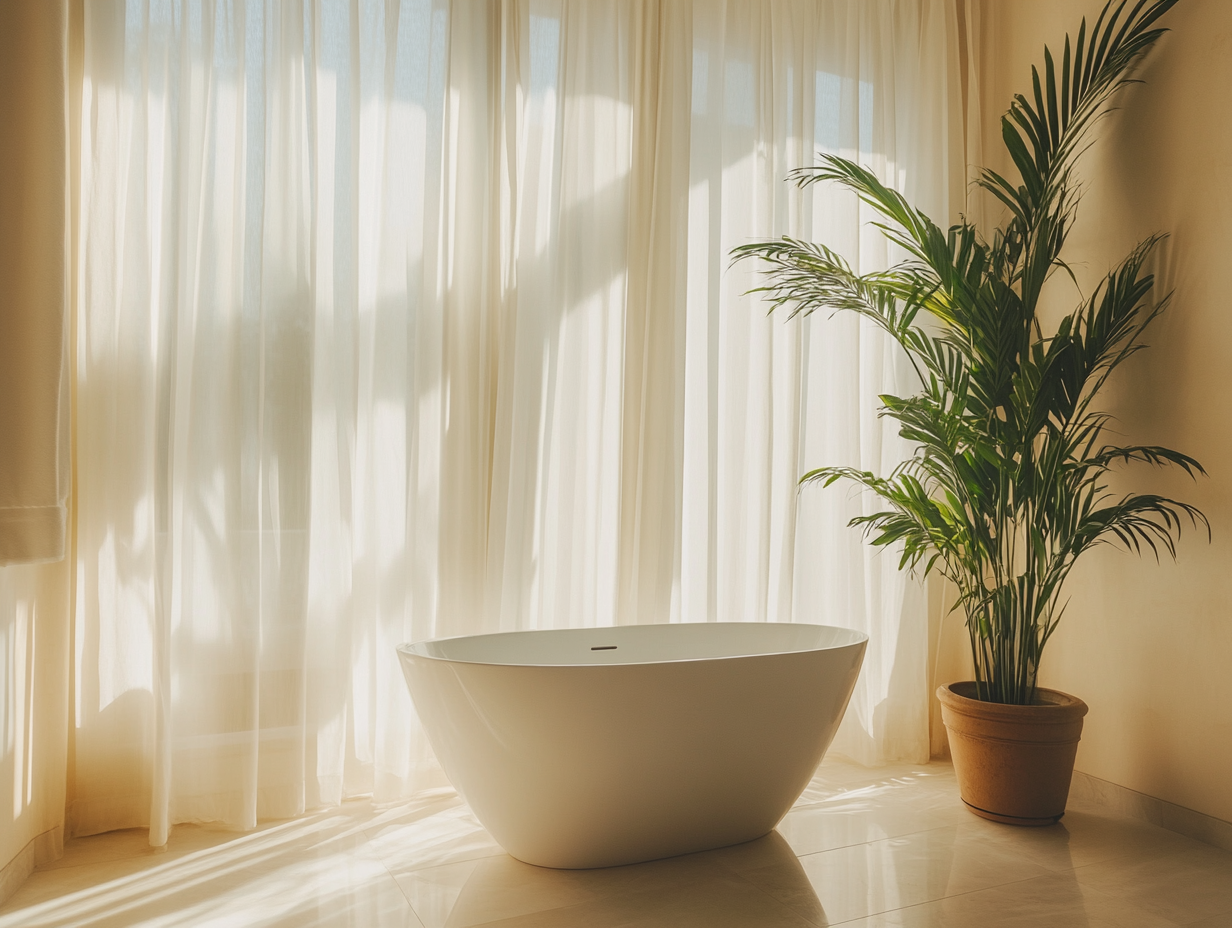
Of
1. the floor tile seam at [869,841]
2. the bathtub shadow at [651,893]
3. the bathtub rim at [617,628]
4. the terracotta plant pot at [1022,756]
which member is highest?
the bathtub rim at [617,628]

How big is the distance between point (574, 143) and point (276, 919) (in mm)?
2116

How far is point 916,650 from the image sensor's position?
3010mm

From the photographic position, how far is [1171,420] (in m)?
2.47

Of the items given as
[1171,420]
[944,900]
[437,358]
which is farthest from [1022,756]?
[437,358]

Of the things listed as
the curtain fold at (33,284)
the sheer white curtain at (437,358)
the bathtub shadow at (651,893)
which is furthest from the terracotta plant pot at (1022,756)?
the curtain fold at (33,284)

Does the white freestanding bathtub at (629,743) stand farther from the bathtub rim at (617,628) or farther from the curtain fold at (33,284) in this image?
the curtain fold at (33,284)

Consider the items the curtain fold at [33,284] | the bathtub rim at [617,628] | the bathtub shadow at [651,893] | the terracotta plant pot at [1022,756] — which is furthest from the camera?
the terracotta plant pot at [1022,756]

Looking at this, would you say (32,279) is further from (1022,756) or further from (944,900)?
(1022,756)

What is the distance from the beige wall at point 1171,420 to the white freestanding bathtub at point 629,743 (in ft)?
3.09

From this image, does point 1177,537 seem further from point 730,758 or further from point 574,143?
point 574,143

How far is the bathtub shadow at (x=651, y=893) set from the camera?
6.13 ft

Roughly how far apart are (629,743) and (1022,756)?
116 cm

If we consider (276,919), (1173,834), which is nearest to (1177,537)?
(1173,834)

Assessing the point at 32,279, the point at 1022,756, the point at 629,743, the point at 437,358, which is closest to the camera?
the point at 32,279
